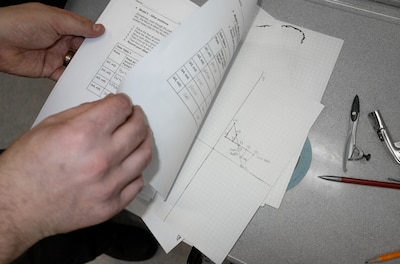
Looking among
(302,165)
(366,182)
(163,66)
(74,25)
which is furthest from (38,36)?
(366,182)

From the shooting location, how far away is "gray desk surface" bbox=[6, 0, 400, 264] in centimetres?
60

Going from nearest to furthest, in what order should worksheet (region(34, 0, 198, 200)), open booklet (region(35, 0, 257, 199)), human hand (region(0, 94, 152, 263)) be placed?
human hand (region(0, 94, 152, 263)), open booklet (region(35, 0, 257, 199)), worksheet (region(34, 0, 198, 200))

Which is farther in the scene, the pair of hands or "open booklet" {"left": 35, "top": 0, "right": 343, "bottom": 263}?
"open booklet" {"left": 35, "top": 0, "right": 343, "bottom": 263}

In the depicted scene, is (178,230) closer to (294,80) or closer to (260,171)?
(260,171)

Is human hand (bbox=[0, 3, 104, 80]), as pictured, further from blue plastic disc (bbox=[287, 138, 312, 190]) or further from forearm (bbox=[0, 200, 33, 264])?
blue plastic disc (bbox=[287, 138, 312, 190])

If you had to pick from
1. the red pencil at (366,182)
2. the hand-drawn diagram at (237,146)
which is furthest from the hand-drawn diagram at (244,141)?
the red pencil at (366,182)

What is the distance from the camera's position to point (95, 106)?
448 millimetres

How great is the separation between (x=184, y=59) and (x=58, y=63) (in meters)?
0.36

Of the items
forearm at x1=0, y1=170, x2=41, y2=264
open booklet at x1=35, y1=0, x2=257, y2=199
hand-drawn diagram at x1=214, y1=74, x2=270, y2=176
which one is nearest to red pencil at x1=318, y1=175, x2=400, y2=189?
hand-drawn diagram at x1=214, y1=74, x2=270, y2=176

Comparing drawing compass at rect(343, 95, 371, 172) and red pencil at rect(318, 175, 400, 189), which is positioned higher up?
drawing compass at rect(343, 95, 371, 172)

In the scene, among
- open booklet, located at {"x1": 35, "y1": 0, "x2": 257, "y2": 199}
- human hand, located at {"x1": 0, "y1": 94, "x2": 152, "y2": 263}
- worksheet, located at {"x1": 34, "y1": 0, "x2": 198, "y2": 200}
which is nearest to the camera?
human hand, located at {"x1": 0, "y1": 94, "x2": 152, "y2": 263}

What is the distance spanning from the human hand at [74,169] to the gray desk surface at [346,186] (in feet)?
0.91

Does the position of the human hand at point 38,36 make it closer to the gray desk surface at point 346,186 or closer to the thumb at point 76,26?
the thumb at point 76,26

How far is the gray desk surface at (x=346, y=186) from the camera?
23.6 inches
